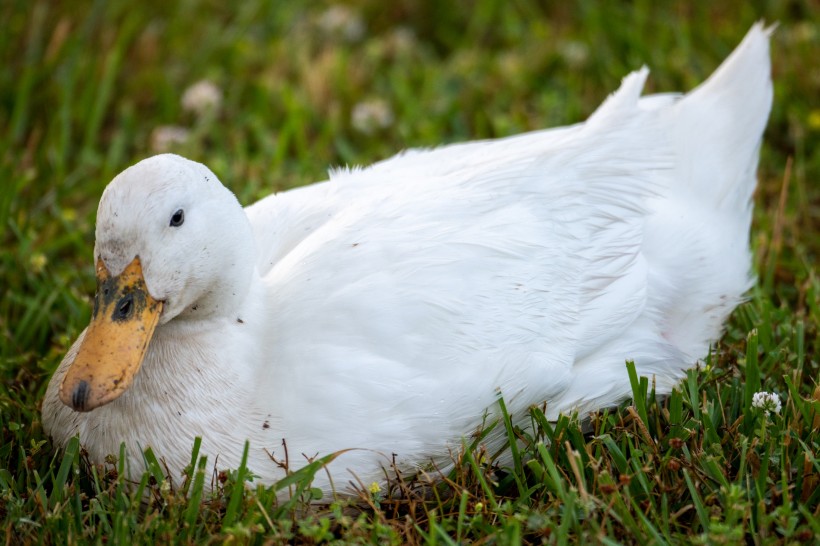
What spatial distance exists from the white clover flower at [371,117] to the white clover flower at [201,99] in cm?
57

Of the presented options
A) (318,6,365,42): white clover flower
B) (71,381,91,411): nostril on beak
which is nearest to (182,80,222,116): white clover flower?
(318,6,365,42): white clover flower

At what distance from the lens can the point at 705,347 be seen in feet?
9.72

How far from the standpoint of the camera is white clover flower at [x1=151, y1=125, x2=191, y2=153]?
4.07 m

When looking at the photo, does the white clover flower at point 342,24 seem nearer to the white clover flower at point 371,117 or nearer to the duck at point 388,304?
the white clover flower at point 371,117

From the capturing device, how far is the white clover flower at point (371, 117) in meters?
4.30

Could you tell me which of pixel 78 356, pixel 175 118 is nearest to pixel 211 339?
pixel 78 356

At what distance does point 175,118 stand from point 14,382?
5.88 feet

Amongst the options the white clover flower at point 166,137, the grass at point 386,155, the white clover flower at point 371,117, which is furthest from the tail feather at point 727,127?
the white clover flower at point 166,137

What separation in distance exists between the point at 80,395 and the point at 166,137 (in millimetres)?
2089

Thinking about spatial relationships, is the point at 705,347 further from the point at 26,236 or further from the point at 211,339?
the point at 26,236

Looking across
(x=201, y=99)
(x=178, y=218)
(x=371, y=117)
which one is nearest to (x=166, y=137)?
(x=201, y=99)

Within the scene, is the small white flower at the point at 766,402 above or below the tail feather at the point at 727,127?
below

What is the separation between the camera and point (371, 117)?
4312mm

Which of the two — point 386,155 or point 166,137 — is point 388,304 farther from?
point 166,137
